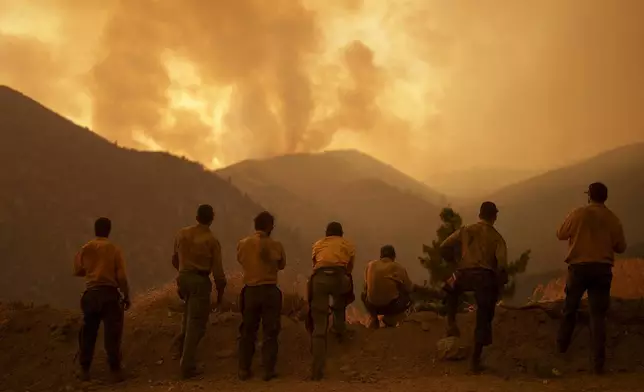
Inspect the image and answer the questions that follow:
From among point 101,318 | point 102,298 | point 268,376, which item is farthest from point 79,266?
point 268,376

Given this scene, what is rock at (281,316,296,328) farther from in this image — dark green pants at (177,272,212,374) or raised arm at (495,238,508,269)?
raised arm at (495,238,508,269)

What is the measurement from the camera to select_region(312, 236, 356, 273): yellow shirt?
26.3 feet

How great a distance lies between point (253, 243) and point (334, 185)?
170 metres

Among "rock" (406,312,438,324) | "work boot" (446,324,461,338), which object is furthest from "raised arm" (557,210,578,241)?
"rock" (406,312,438,324)

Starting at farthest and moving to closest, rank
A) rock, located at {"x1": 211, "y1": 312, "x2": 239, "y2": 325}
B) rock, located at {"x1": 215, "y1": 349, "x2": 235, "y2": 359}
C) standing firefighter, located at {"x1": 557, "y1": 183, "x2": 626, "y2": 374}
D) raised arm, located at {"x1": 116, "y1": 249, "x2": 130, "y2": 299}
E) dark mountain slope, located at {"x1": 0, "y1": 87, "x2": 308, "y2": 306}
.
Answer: dark mountain slope, located at {"x1": 0, "y1": 87, "x2": 308, "y2": 306} < rock, located at {"x1": 211, "y1": 312, "x2": 239, "y2": 325} < rock, located at {"x1": 215, "y1": 349, "x2": 235, "y2": 359} < raised arm, located at {"x1": 116, "y1": 249, "x2": 130, "y2": 299} < standing firefighter, located at {"x1": 557, "y1": 183, "x2": 626, "y2": 374}

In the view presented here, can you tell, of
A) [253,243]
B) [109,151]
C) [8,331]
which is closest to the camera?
[253,243]

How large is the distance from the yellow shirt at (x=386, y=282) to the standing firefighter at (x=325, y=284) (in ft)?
5.46

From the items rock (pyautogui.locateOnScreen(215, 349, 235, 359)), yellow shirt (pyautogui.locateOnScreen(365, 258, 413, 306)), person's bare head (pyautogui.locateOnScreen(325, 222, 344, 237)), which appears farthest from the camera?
yellow shirt (pyautogui.locateOnScreen(365, 258, 413, 306))

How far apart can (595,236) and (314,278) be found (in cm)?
396

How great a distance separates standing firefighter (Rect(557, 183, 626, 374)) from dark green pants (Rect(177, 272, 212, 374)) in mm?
5160

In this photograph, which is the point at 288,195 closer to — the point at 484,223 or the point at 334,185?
the point at 334,185

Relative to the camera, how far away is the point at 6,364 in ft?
28.2

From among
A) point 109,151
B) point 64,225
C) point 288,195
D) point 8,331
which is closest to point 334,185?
point 288,195

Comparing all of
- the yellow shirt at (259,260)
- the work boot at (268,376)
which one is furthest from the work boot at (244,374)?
the yellow shirt at (259,260)
